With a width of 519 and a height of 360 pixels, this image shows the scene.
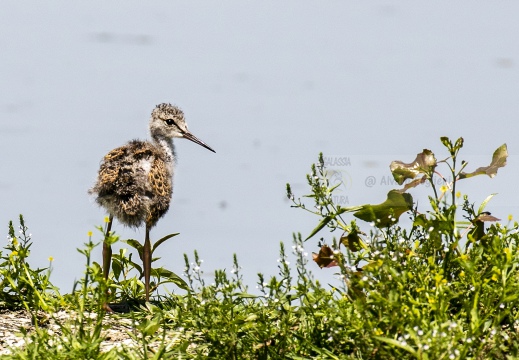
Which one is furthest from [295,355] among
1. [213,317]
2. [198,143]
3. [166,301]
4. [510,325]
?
[198,143]

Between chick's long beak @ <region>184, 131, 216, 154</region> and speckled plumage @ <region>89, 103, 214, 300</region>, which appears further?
chick's long beak @ <region>184, 131, 216, 154</region>

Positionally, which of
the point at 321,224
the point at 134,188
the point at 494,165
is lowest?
the point at 321,224

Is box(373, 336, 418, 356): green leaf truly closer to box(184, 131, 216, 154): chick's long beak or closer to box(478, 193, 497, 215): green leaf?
box(478, 193, 497, 215): green leaf

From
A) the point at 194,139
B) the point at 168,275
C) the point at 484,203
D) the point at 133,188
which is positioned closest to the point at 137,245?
the point at 168,275

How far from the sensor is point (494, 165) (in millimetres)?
6852

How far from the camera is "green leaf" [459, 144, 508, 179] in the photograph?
6.74 metres

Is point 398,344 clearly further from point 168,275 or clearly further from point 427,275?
point 168,275

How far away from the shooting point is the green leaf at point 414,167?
671 centimetres

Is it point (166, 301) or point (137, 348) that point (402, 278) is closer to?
point (137, 348)

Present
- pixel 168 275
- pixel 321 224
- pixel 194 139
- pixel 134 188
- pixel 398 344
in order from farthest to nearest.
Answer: pixel 194 139, pixel 168 275, pixel 134 188, pixel 321 224, pixel 398 344

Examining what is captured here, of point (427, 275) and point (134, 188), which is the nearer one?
point (427, 275)

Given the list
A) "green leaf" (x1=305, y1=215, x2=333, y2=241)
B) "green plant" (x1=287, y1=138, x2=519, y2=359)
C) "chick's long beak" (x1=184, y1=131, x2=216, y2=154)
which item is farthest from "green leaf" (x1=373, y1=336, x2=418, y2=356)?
"chick's long beak" (x1=184, y1=131, x2=216, y2=154)

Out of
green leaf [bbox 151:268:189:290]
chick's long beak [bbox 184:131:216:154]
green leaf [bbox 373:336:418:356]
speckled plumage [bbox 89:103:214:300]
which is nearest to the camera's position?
green leaf [bbox 373:336:418:356]

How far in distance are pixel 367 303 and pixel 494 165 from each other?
1.84 meters
